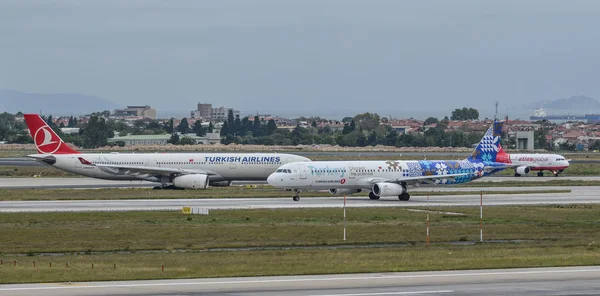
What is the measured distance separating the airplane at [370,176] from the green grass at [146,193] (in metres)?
2.90

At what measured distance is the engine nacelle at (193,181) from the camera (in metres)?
76.0

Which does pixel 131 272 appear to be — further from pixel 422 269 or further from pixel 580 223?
pixel 580 223

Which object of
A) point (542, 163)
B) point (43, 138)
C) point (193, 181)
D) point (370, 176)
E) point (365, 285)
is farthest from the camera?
point (542, 163)

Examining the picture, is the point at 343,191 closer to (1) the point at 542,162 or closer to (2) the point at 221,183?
(2) the point at 221,183

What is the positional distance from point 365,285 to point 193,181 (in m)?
50.4

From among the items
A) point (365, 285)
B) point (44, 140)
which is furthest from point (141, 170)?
point (365, 285)

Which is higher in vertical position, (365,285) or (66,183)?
(66,183)

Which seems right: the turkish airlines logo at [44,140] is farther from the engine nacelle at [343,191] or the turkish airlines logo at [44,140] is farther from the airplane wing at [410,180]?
the airplane wing at [410,180]

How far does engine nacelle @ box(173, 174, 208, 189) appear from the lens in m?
76.0

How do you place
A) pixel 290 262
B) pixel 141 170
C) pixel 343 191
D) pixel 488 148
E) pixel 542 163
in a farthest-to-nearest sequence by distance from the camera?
pixel 542 163
pixel 141 170
pixel 488 148
pixel 343 191
pixel 290 262

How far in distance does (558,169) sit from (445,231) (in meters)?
60.8

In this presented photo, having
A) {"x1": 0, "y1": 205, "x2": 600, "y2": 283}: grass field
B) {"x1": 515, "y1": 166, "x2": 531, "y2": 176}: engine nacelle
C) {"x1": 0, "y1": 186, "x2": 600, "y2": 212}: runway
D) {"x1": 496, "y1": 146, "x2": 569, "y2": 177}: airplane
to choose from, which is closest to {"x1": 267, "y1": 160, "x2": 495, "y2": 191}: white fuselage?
{"x1": 0, "y1": 186, "x2": 600, "y2": 212}: runway

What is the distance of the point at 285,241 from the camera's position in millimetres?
39531

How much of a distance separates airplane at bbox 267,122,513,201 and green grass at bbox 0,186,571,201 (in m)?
2.90
